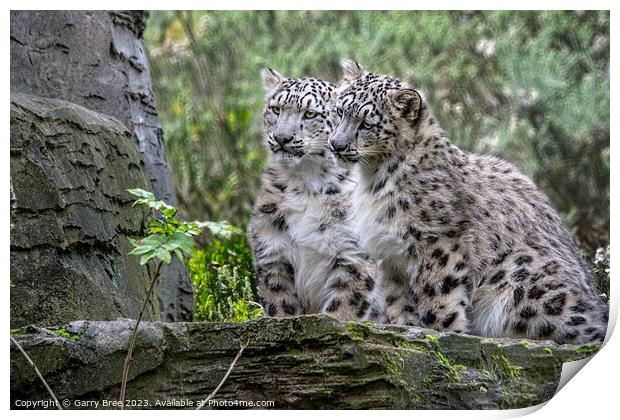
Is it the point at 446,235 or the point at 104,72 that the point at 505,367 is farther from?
the point at 104,72

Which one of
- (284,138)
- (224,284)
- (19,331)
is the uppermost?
(284,138)

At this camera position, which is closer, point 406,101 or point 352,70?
point 406,101

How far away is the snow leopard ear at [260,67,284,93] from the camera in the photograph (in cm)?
620

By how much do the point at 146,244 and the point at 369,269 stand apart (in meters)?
1.97

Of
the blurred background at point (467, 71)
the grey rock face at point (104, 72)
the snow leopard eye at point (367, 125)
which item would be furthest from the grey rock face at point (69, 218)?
the snow leopard eye at point (367, 125)

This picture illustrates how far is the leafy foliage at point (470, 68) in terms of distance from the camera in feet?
19.3

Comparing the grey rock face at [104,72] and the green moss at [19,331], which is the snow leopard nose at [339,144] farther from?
the green moss at [19,331]

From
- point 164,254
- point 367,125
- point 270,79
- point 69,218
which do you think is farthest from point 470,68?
point 164,254

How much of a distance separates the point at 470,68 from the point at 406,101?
3.45 ft

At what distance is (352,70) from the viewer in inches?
231

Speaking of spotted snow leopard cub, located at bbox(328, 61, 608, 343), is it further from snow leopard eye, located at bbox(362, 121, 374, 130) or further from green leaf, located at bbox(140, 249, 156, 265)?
green leaf, located at bbox(140, 249, 156, 265)

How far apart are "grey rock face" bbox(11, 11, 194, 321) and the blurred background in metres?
0.32

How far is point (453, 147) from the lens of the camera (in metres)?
5.71

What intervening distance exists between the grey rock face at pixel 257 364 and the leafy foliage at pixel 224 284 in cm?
164
